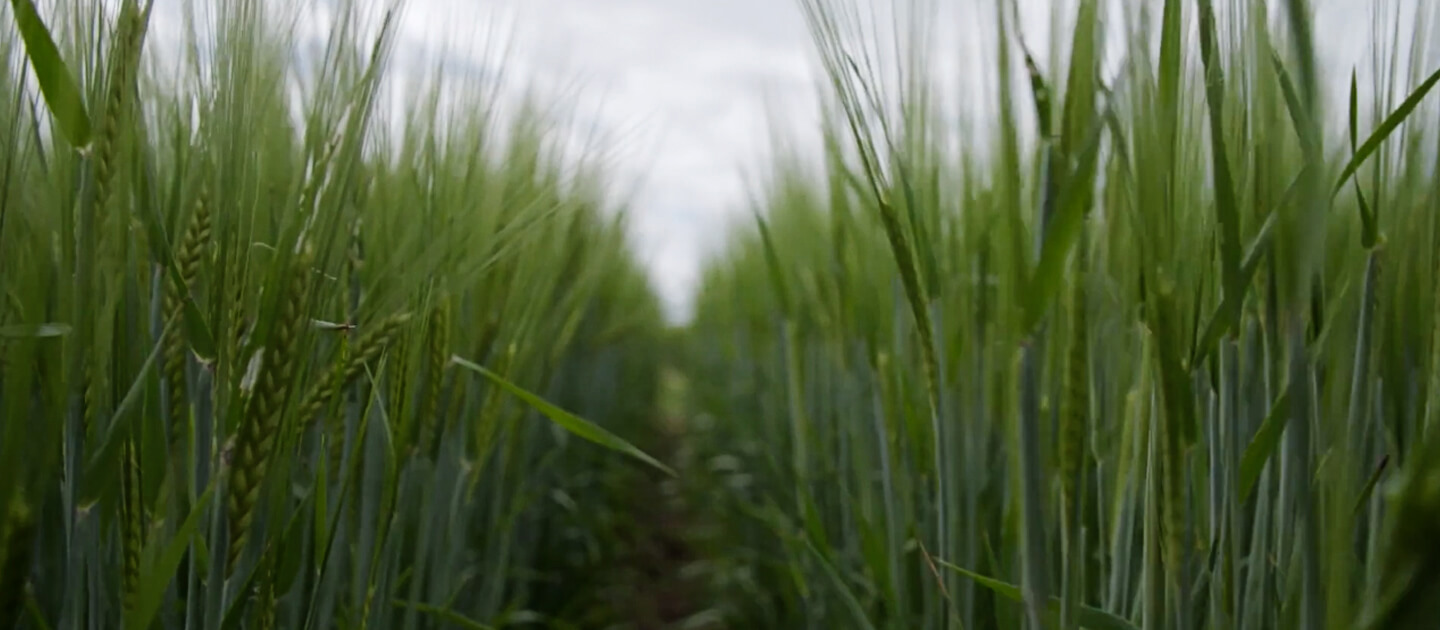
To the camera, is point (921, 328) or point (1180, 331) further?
point (921, 328)

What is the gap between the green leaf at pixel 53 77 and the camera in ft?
1.75

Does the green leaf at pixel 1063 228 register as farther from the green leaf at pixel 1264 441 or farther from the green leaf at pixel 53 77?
the green leaf at pixel 53 77

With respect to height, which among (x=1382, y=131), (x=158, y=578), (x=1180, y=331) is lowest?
(x=158, y=578)

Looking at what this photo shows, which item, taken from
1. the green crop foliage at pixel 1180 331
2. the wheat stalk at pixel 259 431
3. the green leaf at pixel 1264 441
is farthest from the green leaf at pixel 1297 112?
the wheat stalk at pixel 259 431

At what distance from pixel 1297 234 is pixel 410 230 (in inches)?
25.1

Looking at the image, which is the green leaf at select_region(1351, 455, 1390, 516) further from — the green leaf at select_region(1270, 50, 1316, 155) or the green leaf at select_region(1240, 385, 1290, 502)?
the green leaf at select_region(1270, 50, 1316, 155)

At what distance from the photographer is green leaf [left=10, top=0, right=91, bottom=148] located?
0.53 m

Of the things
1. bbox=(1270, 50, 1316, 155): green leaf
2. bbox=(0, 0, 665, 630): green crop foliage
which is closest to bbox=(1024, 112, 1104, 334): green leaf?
bbox=(1270, 50, 1316, 155): green leaf

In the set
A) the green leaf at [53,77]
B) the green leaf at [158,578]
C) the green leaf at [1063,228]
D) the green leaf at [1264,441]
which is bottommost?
the green leaf at [158,578]

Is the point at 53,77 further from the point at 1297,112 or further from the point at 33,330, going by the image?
the point at 1297,112

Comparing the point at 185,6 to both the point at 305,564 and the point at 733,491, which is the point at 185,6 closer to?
the point at 305,564

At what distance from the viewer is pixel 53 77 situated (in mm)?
557

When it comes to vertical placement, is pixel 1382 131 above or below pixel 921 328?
above

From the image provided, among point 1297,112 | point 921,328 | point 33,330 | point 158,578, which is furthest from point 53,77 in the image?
point 1297,112
